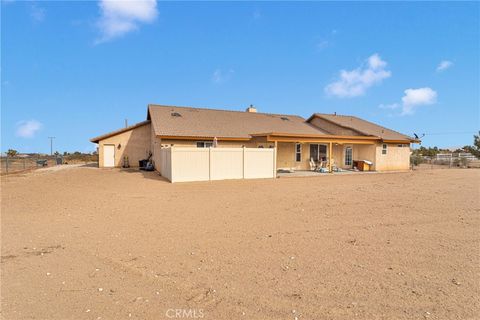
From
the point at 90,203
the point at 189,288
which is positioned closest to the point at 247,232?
the point at 189,288

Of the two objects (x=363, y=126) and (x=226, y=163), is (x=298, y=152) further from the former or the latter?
(x=226, y=163)

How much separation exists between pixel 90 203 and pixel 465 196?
1314 centimetres

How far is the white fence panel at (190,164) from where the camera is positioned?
14531 mm

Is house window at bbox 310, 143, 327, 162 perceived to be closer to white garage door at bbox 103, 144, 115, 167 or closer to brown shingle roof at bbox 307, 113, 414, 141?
brown shingle roof at bbox 307, 113, 414, 141

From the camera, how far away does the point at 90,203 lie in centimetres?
918

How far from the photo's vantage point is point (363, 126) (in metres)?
26.7

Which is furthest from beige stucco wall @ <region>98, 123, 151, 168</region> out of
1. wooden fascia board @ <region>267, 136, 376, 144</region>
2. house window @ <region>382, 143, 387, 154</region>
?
house window @ <region>382, 143, 387, 154</region>

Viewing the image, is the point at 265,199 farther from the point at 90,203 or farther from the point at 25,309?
the point at 25,309

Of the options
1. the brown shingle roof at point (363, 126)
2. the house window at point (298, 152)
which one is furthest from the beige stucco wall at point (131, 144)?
the brown shingle roof at point (363, 126)

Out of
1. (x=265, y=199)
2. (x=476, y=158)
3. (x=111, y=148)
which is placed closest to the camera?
(x=265, y=199)

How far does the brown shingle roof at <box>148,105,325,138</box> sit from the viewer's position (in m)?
20.0

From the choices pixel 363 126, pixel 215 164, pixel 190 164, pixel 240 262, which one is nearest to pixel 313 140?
pixel 215 164

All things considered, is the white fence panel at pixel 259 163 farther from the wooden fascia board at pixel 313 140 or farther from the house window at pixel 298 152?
the house window at pixel 298 152

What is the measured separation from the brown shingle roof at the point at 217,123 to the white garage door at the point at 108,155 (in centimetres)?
423
